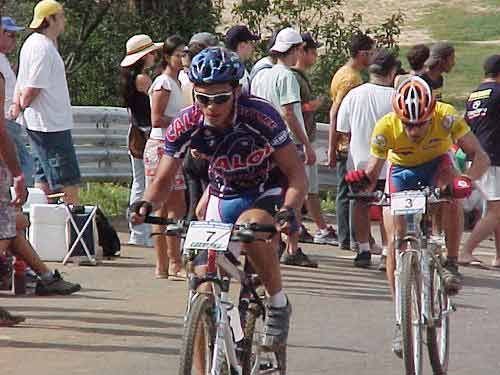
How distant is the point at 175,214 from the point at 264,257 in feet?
13.7

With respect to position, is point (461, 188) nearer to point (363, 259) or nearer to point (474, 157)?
point (474, 157)

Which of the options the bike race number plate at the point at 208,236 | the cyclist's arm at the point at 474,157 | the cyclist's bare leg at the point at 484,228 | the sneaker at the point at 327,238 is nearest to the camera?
the bike race number plate at the point at 208,236

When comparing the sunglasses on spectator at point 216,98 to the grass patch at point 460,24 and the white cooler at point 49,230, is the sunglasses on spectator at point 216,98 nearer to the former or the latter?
the white cooler at point 49,230

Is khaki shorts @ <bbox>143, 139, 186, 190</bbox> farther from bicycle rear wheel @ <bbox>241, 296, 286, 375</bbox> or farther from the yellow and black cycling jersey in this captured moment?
bicycle rear wheel @ <bbox>241, 296, 286, 375</bbox>

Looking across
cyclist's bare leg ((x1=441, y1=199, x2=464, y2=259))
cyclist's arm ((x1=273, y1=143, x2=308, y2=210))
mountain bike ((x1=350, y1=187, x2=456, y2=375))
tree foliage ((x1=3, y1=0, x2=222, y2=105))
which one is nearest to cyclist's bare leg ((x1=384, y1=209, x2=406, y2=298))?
mountain bike ((x1=350, y1=187, x2=456, y2=375))

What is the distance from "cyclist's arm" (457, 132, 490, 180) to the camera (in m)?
9.15

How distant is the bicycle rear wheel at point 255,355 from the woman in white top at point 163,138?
152 inches

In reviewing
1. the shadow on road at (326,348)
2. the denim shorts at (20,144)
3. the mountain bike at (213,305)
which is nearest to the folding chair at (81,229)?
the denim shorts at (20,144)

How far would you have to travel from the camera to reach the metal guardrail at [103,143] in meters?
16.1

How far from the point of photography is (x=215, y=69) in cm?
708

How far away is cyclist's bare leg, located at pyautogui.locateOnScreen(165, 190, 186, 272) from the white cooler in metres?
1.05

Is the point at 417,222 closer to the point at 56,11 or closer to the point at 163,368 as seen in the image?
the point at 163,368

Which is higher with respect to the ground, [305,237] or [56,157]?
[56,157]

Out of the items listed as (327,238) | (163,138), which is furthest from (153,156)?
(327,238)
